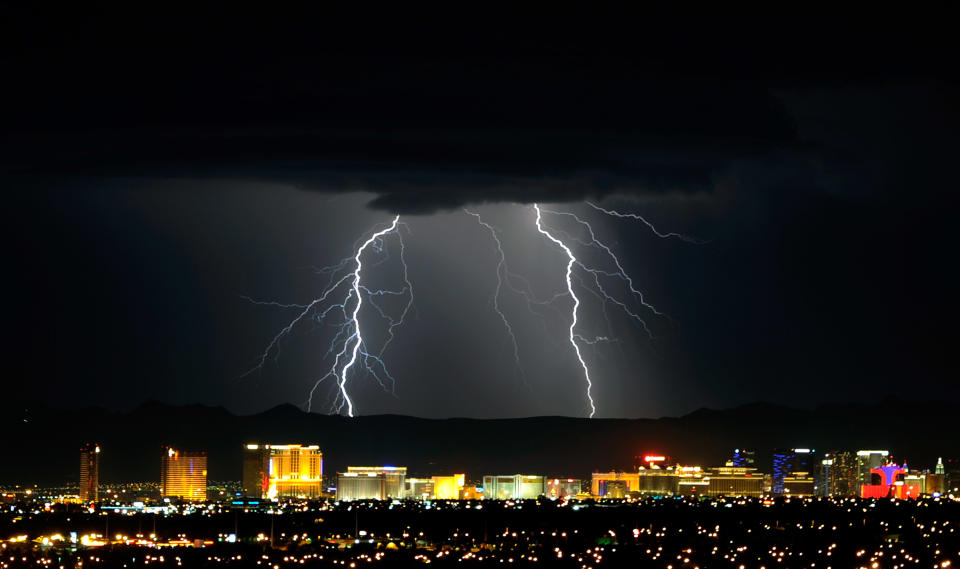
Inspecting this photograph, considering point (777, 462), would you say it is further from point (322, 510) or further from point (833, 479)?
point (322, 510)

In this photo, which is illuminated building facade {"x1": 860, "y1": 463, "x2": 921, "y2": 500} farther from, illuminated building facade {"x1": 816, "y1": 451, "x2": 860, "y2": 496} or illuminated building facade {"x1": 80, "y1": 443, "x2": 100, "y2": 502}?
illuminated building facade {"x1": 80, "y1": 443, "x2": 100, "y2": 502}

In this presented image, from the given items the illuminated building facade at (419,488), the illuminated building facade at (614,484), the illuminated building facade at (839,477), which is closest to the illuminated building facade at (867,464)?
the illuminated building facade at (839,477)

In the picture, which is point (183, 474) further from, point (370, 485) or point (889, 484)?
point (889, 484)

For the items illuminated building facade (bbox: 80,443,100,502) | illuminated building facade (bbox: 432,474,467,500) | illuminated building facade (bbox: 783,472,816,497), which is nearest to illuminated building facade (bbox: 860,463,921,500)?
illuminated building facade (bbox: 783,472,816,497)

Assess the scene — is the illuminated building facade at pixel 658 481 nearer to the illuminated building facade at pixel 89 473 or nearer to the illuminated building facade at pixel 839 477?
the illuminated building facade at pixel 839 477

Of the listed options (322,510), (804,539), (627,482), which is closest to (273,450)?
(627,482)

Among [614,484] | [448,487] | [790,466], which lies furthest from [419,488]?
[790,466]
